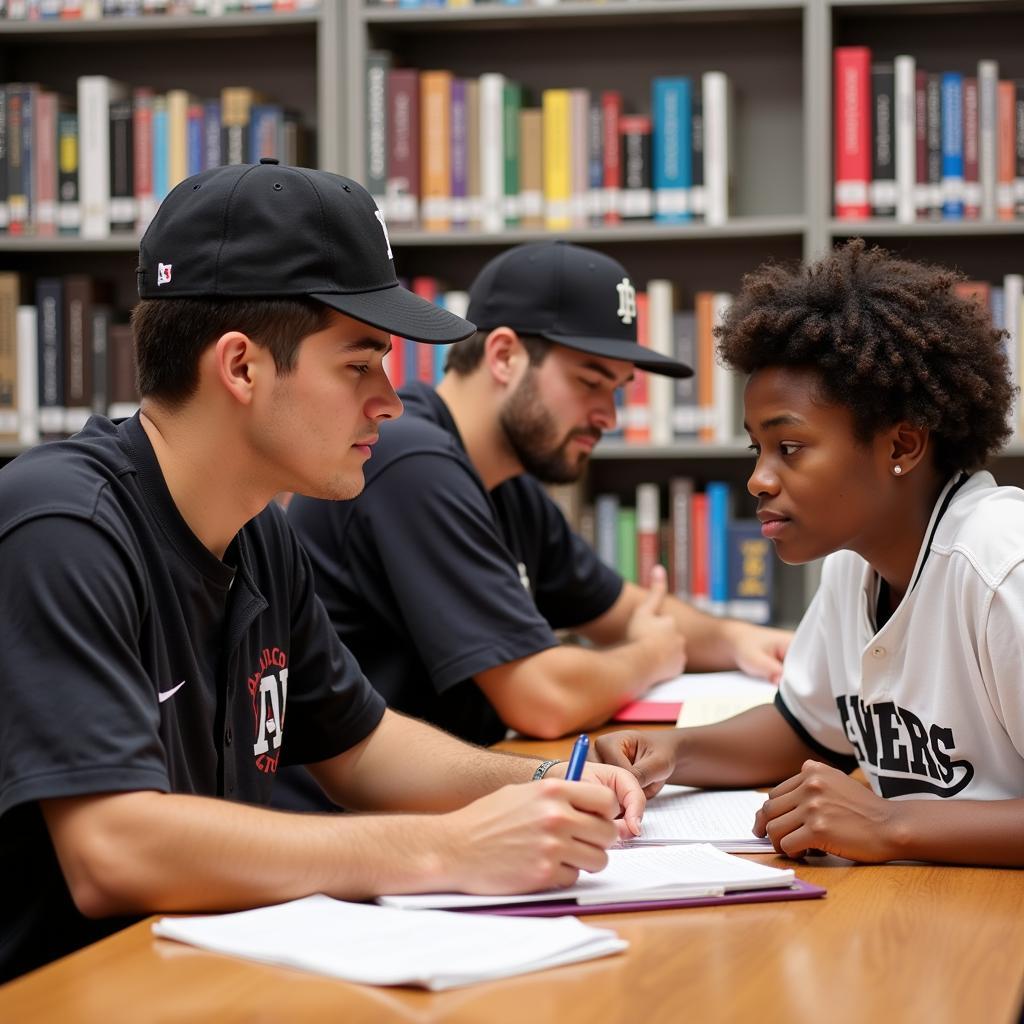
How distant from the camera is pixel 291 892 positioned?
1.11 metres

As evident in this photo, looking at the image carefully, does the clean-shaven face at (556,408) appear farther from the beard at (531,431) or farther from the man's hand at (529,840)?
the man's hand at (529,840)

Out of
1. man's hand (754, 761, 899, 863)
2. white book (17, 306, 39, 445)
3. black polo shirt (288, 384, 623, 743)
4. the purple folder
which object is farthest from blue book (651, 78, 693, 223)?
the purple folder

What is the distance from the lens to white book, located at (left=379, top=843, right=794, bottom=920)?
1.10m

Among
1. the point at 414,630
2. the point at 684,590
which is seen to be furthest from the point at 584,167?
the point at 414,630

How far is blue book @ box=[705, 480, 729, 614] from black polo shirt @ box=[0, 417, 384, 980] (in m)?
1.88

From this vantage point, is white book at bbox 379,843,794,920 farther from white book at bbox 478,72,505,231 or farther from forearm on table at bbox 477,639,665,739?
white book at bbox 478,72,505,231

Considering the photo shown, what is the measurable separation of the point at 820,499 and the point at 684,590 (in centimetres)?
186

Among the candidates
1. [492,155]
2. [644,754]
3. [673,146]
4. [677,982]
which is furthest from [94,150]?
[677,982]

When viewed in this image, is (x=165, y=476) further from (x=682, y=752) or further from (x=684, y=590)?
Answer: (x=684, y=590)

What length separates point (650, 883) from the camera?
1.14 metres

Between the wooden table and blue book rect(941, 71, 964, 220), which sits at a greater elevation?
blue book rect(941, 71, 964, 220)

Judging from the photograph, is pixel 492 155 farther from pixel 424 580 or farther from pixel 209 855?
pixel 209 855

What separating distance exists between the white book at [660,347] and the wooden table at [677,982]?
226 centimetres

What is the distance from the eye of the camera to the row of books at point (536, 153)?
330 centimetres
